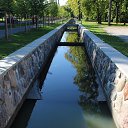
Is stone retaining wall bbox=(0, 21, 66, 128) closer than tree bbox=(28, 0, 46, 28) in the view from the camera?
Yes

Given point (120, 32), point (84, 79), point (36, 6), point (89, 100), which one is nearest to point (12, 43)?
point (84, 79)

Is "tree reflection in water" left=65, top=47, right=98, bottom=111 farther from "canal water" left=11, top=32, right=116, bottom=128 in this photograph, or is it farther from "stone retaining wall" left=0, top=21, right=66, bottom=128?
"stone retaining wall" left=0, top=21, right=66, bottom=128

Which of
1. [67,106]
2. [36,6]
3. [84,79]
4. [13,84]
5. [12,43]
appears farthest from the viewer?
[36,6]

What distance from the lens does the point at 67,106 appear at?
962 cm

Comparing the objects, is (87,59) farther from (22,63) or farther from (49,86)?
(22,63)

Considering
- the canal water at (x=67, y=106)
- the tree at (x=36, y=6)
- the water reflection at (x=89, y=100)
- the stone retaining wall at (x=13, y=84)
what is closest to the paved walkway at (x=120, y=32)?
the water reflection at (x=89, y=100)

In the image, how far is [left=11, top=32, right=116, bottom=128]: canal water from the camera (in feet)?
27.3

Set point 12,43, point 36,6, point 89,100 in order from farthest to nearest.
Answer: point 36,6 → point 12,43 → point 89,100

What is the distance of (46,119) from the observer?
851 centimetres

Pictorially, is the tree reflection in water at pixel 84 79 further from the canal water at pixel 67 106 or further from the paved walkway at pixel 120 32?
the paved walkway at pixel 120 32

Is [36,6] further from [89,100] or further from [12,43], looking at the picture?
[89,100]

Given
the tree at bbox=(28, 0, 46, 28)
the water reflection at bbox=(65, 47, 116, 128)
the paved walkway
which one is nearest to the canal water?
the water reflection at bbox=(65, 47, 116, 128)

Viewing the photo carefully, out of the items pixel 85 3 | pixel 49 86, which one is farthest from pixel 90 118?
pixel 85 3

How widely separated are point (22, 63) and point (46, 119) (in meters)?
2.30
